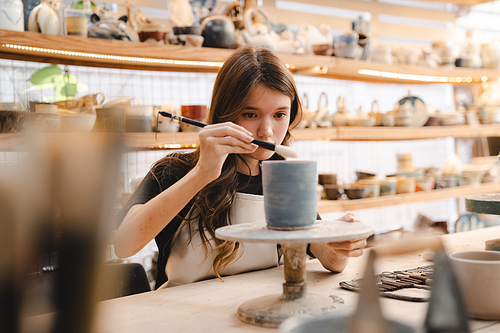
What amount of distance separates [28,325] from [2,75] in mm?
2247

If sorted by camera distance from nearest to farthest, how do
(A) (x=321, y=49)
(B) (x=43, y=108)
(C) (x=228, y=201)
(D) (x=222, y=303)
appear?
1. (B) (x=43, y=108)
2. (D) (x=222, y=303)
3. (C) (x=228, y=201)
4. (A) (x=321, y=49)

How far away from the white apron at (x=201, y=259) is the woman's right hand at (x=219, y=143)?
0.37 m

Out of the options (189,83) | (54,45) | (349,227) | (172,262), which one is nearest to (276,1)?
(189,83)

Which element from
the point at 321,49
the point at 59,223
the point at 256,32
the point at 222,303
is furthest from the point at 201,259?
the point at 321,49

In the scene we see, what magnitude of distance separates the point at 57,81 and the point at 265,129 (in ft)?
4.09

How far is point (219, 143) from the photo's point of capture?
1027 mm

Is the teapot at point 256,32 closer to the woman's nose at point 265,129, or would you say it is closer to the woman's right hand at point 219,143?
the woman's nose at point 265,129

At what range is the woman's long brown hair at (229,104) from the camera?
4.33 feet

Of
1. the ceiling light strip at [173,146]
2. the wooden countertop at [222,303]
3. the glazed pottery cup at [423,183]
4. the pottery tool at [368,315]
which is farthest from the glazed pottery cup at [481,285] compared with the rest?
the glazed pottery cup at [423,183]

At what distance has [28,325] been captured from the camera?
1.00ft

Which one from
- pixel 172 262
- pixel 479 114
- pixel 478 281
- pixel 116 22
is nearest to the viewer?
pixel 478 281

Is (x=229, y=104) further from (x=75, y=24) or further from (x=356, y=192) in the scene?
(x=356, y=192)

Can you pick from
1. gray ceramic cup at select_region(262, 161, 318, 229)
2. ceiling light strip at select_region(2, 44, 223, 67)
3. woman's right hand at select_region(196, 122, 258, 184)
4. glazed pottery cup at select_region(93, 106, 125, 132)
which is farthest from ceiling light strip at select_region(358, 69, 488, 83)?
glazed pottery cup at select_region(93, 106, 125, 132)

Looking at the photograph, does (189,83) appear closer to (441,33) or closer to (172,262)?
(172,262)
